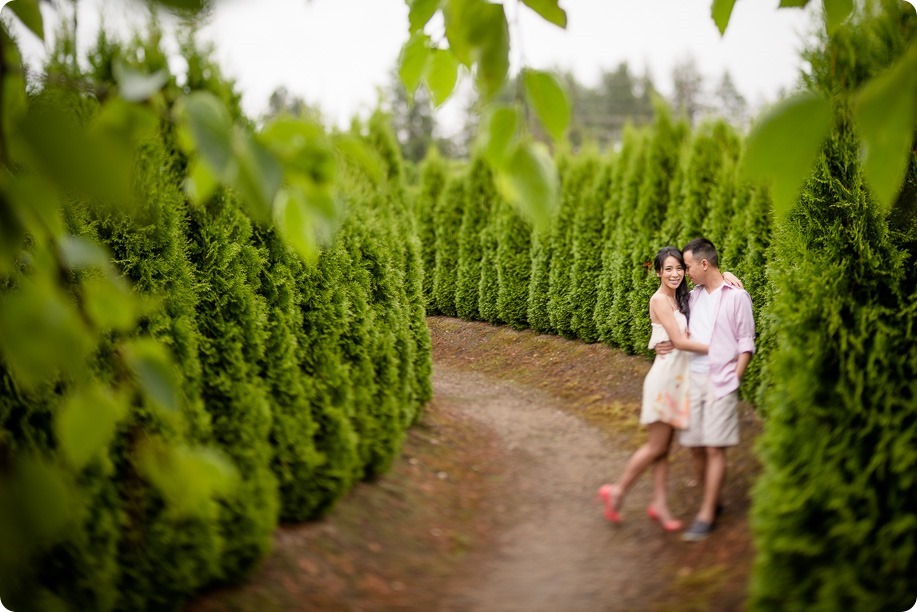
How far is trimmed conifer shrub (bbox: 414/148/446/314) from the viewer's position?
15.1 metres

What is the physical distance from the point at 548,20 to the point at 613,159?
37.6 ft

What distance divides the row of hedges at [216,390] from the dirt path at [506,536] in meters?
0.28

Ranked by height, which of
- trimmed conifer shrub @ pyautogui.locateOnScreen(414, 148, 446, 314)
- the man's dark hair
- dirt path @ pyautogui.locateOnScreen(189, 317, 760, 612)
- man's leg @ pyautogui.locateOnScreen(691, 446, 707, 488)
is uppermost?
trimmed conifer shrub @ pyautogui.locateOnScreen(414, 148, 446, 314)

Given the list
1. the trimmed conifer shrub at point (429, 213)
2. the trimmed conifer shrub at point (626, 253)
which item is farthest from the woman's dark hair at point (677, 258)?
the trimmed conifer shrub at point (429, 213)

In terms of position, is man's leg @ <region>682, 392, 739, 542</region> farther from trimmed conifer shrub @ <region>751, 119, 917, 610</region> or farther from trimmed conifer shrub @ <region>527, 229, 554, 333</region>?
trimmed conifer shrub @ <region>527, 229, 554, 333</region>

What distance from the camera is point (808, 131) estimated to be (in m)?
0.86

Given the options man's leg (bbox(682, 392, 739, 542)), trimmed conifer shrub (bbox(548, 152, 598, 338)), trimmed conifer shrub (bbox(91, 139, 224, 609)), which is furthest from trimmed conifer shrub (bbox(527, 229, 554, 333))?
trimmed conifer shrub (bbox(91, 139, 224, 609))

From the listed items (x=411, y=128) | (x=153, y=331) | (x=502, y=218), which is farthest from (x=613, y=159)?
(x=411, y=128)

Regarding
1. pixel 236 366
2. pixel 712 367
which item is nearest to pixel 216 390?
pixel 236 366

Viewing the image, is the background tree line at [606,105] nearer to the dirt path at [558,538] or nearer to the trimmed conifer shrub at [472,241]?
the trimmed conifer shrub at [472,241]

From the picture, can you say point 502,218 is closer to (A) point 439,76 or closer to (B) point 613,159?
(B) point 613,159

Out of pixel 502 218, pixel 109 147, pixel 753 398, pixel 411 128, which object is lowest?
pixel 753 398

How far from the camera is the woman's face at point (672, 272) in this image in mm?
5199

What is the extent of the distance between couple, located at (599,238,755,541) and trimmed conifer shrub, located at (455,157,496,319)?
9.33 m
